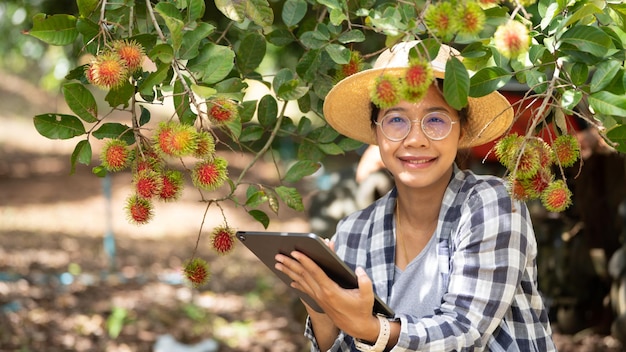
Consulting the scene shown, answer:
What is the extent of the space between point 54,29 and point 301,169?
0.69m

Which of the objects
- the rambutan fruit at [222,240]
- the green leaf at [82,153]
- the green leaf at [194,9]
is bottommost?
the rambutan fruit at [222,240]

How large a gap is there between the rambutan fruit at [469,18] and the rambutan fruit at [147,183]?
2.07 ft

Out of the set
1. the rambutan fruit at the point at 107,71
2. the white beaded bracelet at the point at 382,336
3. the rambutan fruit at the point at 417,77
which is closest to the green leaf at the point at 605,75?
the rambutan fruit at the point at 417,77

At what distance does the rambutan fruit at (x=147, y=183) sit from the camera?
1.50 m

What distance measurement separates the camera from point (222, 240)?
66.7 inches

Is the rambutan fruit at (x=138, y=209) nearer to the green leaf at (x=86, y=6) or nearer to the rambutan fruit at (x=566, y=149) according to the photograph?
the green leaf at (x=86, y=6)

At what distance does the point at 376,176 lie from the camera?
396cm

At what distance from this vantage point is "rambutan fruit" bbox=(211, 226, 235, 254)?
1.69 meters

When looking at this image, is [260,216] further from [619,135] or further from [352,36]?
[619,135]

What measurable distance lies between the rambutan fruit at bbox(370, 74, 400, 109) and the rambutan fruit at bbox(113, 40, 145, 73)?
0.48 meters

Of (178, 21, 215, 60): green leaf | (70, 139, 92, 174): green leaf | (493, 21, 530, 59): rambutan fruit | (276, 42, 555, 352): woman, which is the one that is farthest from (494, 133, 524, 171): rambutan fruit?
(70, 139, 92, 174): green leaf

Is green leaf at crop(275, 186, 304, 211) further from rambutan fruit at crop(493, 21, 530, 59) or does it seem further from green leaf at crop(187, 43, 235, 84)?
rambutan fruit at crop(493, 21, 530, 59)

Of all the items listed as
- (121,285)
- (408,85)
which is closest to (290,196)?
(408,85)

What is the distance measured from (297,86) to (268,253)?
0.36 metres
